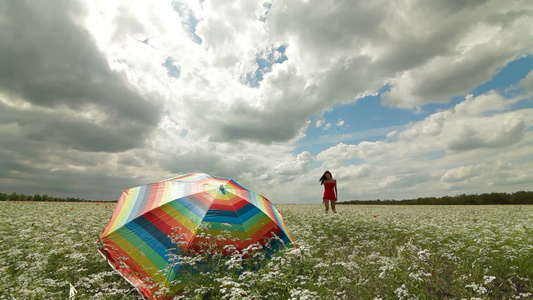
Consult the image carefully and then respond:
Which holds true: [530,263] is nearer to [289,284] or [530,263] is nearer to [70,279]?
[289,284]

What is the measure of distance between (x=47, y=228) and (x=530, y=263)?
13.7m

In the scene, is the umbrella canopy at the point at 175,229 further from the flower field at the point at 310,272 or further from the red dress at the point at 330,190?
the red dress at the point at 330,190

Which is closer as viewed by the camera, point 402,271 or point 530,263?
point 402,271

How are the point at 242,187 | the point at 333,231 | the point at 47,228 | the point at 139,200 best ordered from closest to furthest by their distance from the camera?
the point at 139,200
the point at 242,187
the point at 47,228
the point at 333,231

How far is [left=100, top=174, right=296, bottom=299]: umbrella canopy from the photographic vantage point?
4844 millimetres

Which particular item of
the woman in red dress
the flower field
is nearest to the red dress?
the woman in red dress

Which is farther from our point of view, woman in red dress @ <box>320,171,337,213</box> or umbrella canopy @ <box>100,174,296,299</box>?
woman in red dress @ <box>320,171,337,213</box>

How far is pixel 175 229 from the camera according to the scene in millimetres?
5152

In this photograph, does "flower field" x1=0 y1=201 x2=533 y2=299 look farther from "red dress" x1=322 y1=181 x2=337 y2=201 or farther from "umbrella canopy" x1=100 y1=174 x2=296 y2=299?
"red dress" x1=322 y1=181 x2=337 y2=201

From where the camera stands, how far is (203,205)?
18.1 ft

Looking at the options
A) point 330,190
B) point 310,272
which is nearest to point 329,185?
point 330,190

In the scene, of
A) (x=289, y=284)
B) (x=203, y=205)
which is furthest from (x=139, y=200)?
(x=289, y=284)

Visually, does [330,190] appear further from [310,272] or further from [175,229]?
[175,229]

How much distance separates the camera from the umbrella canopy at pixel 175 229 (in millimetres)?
4844
